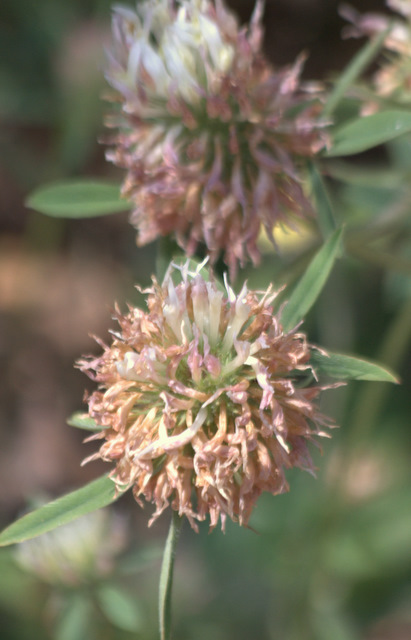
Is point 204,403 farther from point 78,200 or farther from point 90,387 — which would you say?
point 90,387

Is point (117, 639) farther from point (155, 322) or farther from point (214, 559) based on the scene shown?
point (155, 322)

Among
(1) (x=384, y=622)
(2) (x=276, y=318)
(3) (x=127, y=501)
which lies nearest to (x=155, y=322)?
(2) (x=276, y=318)

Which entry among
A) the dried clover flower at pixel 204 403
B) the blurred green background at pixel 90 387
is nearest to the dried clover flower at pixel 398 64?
the blurred green background at pixel 90 387

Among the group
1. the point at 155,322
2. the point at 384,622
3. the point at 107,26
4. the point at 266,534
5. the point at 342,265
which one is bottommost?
the point at 384,622

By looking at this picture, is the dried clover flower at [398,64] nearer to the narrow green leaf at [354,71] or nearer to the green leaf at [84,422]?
the narrow green leaf at [354,71]

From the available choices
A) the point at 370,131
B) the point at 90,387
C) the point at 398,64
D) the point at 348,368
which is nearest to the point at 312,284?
the point at 348,368

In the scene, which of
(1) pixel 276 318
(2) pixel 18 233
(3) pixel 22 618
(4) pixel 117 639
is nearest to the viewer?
(1) pixel 276 318

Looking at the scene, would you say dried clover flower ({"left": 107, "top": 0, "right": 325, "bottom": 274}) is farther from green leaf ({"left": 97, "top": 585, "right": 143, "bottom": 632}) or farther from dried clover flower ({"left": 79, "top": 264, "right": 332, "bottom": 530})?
green leaf ({"left": 97, "top": 585, "right": 143, "bottom": 632})
